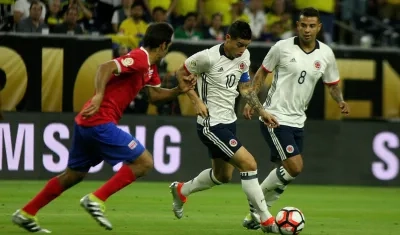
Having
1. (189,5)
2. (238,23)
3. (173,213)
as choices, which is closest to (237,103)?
(189,5)

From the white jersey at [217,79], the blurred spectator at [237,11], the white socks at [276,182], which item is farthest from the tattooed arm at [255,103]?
the blurred spectator at [237,11]

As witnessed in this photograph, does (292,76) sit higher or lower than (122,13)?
higher

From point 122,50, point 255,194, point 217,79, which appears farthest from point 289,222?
point 122,50

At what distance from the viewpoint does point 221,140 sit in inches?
436

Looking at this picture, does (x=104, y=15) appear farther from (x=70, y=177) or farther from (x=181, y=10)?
(x=70, y=177)

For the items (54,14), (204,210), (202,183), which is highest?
(54,14)

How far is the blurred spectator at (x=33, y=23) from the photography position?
1695 cm

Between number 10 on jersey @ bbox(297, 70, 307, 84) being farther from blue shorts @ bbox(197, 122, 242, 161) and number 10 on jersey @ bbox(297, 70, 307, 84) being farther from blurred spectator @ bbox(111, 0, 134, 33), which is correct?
blurred spectator @ bbox(111, 0, 134, 33)

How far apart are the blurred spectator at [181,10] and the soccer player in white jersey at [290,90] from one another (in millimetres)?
6941

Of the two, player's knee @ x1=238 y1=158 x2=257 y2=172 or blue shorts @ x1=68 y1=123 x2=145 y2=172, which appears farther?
player's knee @ x1=238 y1=158 x2=257 y2=172

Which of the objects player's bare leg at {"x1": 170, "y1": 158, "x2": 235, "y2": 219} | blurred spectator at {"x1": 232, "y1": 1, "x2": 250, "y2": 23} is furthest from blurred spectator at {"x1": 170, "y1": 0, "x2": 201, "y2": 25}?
player's bare leg at {"x1": 170, "y1": 158, "x2": 235, "y2": 219}

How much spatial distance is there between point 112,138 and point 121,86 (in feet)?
1.65

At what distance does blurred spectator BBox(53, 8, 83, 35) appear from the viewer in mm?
17203

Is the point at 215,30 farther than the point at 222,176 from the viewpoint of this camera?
Yes
